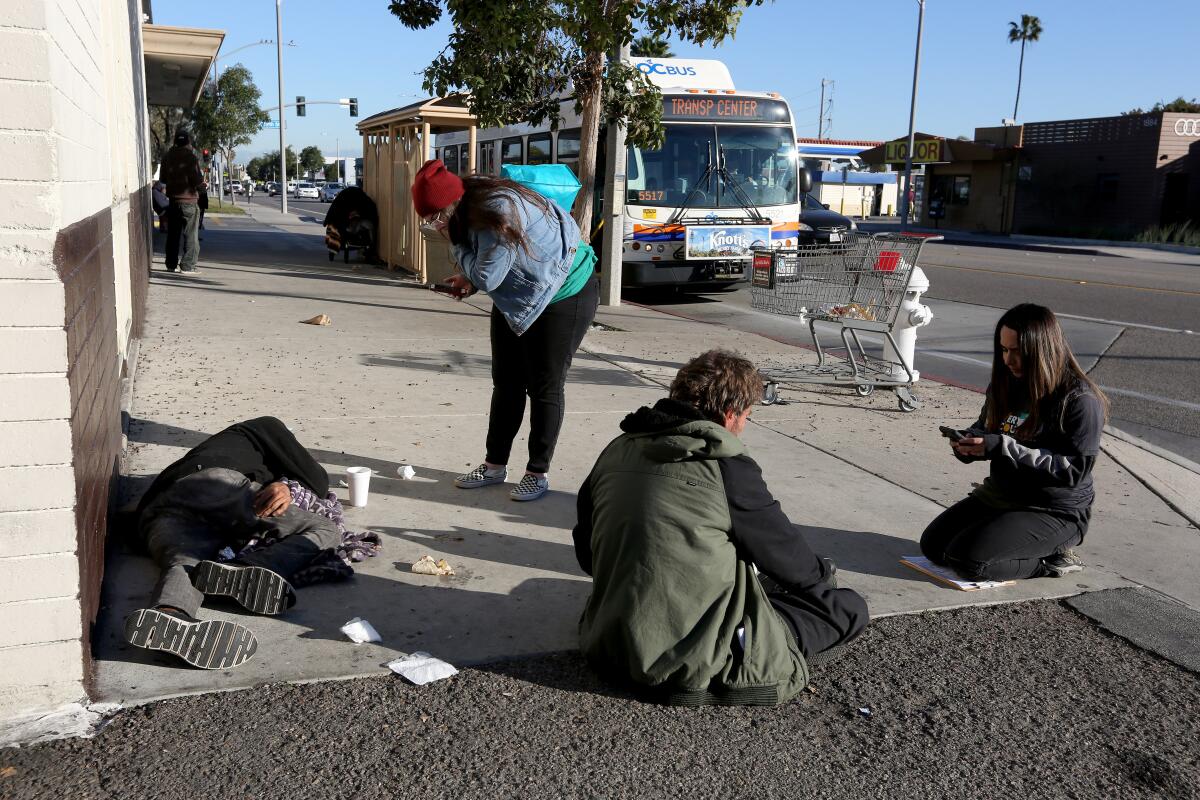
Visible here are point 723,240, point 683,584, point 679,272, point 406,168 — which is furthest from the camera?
point 406,168

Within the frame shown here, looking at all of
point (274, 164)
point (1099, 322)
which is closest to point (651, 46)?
point (1099, 322)

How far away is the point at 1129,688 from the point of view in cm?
362

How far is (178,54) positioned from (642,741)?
14.3m

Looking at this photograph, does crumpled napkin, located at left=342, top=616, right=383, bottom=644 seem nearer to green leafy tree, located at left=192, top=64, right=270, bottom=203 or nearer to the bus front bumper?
the bus front bumper

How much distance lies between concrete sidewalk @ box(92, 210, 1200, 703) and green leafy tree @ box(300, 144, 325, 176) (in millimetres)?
141110

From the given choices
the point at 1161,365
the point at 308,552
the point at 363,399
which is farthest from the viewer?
the point at 1161,365

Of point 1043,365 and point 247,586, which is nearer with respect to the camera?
point 247,586

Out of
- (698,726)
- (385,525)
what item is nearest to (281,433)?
(385,525)

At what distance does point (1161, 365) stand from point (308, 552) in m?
9.63

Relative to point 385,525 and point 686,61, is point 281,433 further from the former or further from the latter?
point 686,61

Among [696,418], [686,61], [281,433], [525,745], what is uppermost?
[686,61]

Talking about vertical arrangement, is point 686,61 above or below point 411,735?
above

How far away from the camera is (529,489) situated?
214 inches

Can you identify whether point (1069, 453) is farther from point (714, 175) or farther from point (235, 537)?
point (714, 175)
